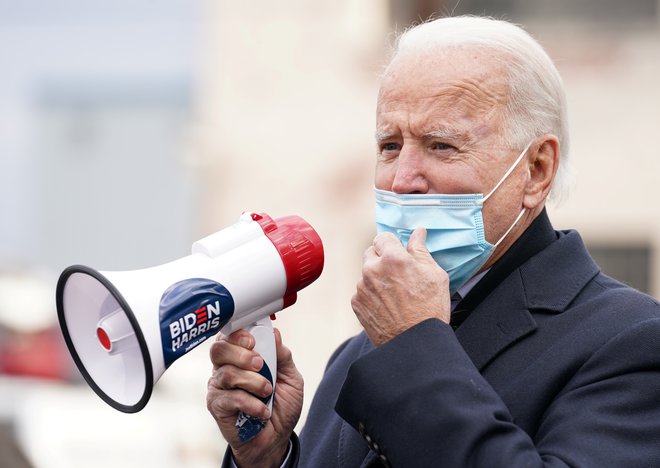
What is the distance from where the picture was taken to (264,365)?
2406mm

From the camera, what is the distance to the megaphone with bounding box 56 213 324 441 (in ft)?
6.95

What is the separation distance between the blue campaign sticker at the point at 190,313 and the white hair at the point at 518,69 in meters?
0.73

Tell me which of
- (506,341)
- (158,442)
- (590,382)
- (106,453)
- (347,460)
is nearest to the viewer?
(590,382)

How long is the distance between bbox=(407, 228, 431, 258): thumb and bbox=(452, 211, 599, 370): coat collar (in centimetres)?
22

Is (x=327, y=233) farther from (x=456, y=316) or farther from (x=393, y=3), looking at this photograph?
(x=456, y=316)

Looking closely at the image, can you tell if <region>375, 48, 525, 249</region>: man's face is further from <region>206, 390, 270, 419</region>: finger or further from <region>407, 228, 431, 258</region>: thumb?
<region>206, 390, 270, 419</region>: finger

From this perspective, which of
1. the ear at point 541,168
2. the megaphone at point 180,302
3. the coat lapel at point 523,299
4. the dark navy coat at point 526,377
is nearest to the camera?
the dark navy coat at point 526,377

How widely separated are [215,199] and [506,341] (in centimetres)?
841

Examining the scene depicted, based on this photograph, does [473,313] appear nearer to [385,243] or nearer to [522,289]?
[522,289]

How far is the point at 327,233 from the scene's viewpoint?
34.4 feet

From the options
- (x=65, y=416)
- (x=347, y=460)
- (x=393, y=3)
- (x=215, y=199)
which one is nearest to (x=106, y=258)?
(x=215, y=199)

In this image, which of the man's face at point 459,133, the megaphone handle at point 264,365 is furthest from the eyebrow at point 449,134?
the megaphone handle at point 264,365

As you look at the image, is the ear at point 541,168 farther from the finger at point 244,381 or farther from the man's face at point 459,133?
the finger at point 244,381

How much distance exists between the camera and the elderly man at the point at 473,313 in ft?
6.61
